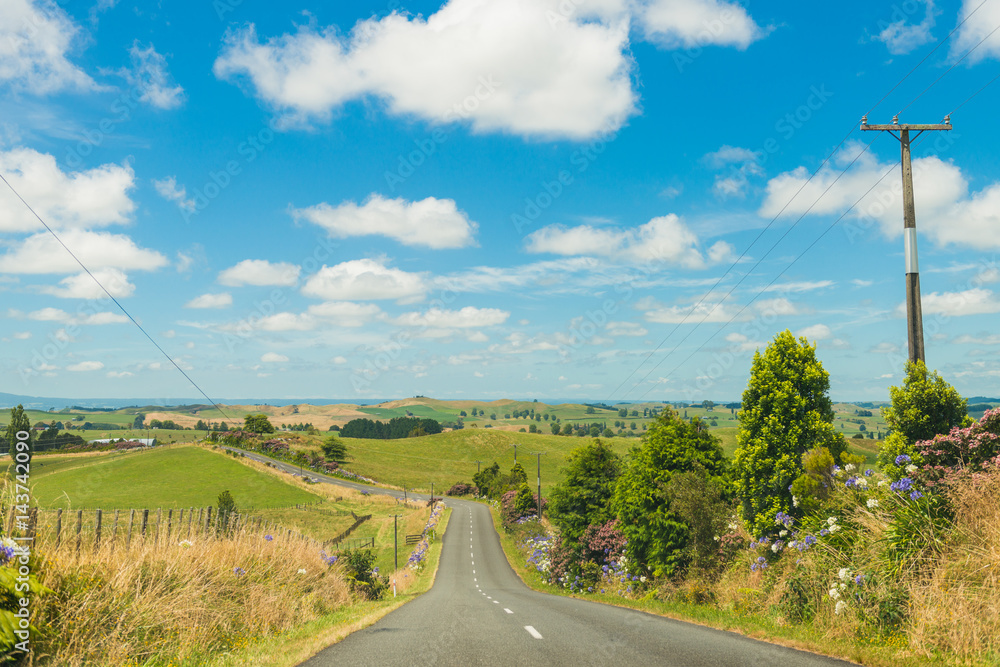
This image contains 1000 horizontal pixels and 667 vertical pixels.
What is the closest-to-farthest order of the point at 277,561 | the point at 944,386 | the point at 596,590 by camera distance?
the point at 944,386, the point at 277,561, the point at 596,590

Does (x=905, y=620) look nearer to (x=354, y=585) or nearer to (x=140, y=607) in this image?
(x=140, y=607)

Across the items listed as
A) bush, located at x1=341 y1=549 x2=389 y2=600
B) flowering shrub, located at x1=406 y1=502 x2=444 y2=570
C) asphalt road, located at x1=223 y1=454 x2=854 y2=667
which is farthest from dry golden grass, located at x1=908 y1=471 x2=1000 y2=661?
flowering shrub, located at x1=406 y1=502 x2=444 y2=570

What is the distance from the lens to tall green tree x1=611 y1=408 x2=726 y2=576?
99.7 ft

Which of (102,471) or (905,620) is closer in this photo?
(905,620)

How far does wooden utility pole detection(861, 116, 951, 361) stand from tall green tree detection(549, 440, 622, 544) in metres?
31.2

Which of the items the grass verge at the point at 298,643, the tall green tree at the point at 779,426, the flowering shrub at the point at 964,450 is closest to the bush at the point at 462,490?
the tall green tree at the point at 779,426

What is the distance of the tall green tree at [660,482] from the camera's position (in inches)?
1196

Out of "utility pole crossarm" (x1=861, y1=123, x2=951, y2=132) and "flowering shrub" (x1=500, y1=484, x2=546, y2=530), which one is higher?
"utility pole crossarm" (x1=861, y1=123, x2=951, y2=132)

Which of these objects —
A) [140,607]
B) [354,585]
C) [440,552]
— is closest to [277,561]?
[140,607]

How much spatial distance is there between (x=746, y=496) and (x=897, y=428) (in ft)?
28.1

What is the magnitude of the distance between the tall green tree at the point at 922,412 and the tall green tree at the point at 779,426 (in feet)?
23.5

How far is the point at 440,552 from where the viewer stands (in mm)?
65312

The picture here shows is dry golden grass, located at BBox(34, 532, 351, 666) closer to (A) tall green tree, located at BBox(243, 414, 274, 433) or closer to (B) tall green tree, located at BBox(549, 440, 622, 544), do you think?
(B) tall green tree, located at BBox(549, 440, 622, 544)

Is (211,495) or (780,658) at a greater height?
(780,658)
